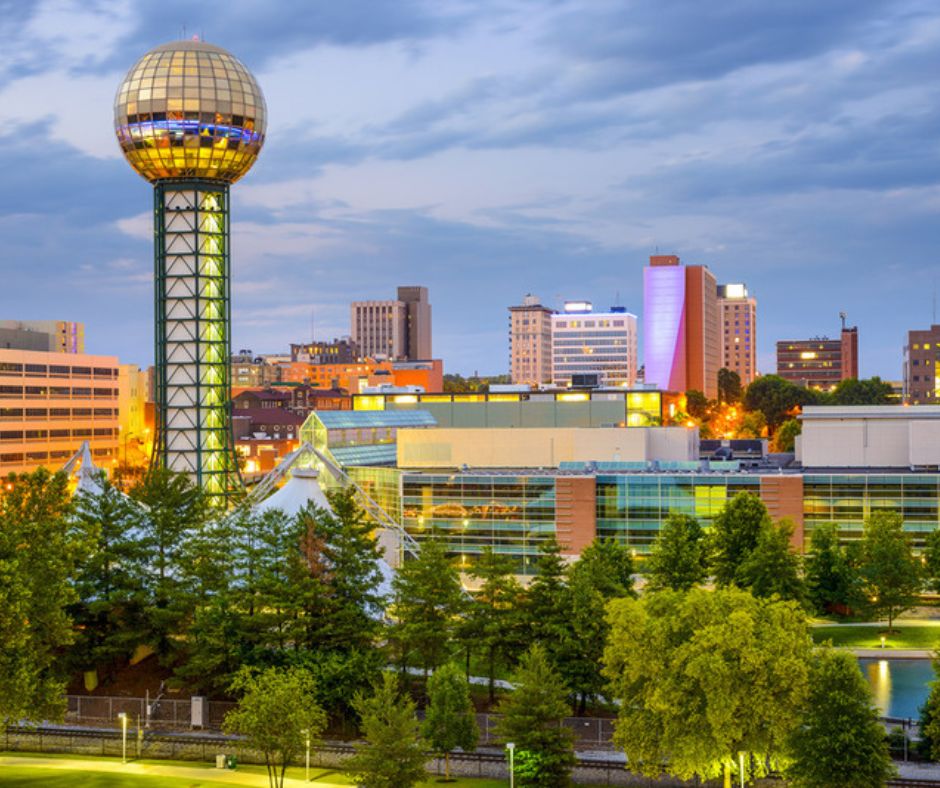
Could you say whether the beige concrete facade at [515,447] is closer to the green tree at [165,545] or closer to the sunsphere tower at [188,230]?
the sunsphere tower at [188,230]

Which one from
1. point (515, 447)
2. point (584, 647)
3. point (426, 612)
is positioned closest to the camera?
point (584, 647)

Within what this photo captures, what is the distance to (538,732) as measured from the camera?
180ft

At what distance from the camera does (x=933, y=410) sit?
115625 millimetres

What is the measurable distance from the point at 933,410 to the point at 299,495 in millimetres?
58459

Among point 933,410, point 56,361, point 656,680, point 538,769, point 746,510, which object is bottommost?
point 538,769

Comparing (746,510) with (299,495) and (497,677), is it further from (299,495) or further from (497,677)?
(299,495)

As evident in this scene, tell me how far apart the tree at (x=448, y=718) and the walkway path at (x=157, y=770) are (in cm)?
468

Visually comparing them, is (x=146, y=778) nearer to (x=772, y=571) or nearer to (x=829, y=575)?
(x=772, y=571)

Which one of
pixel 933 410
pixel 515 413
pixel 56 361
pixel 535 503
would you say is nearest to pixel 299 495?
pixel 535 503

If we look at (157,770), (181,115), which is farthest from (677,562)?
(181,115)

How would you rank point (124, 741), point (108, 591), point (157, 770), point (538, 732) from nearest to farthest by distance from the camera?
1. point (538, 732)
2. point (157, 770)
3. point (124, 741)
4. point (108, 591)

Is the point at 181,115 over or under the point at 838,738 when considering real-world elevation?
over

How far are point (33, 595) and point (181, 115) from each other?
7935 centimetres

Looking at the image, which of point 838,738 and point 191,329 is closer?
point 838,738
